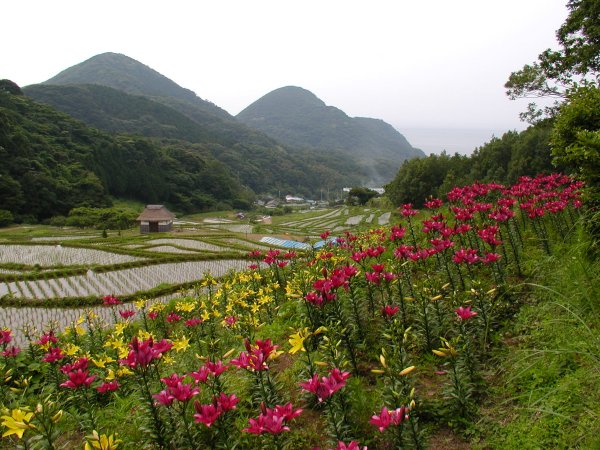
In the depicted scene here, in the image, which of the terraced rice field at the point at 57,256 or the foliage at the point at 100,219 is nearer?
the terraced rice field at the point at 57,256

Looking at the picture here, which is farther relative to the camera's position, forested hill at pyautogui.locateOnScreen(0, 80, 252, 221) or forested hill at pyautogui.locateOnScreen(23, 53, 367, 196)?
forested hill at pyautogui.locateOnScreen(23, 53, 367, 196)

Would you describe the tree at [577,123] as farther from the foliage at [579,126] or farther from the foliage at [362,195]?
the foliage at [362,195]

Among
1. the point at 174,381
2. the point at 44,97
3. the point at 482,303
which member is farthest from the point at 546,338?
the point at 44,97

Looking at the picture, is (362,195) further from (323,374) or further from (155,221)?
(323,374)

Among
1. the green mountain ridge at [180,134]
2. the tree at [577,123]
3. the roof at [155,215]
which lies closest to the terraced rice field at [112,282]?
the tree at [577,123]

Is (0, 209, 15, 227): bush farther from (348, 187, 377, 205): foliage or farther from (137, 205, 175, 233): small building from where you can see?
(348, 187, 377, 205): foliage

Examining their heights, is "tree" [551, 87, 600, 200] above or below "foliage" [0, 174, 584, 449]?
above

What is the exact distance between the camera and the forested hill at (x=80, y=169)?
52844 mm

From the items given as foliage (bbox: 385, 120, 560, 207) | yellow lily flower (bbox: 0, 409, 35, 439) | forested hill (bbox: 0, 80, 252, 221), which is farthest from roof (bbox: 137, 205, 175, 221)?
yellow lily flower (bbox: 0, 409, 35, 439)

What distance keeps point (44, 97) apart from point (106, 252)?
5388 inches

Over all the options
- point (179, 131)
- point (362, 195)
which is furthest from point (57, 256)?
point (179, 131)

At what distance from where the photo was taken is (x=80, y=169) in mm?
66062

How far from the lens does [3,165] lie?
170 feet

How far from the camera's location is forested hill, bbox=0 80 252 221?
Result: 5284cm
